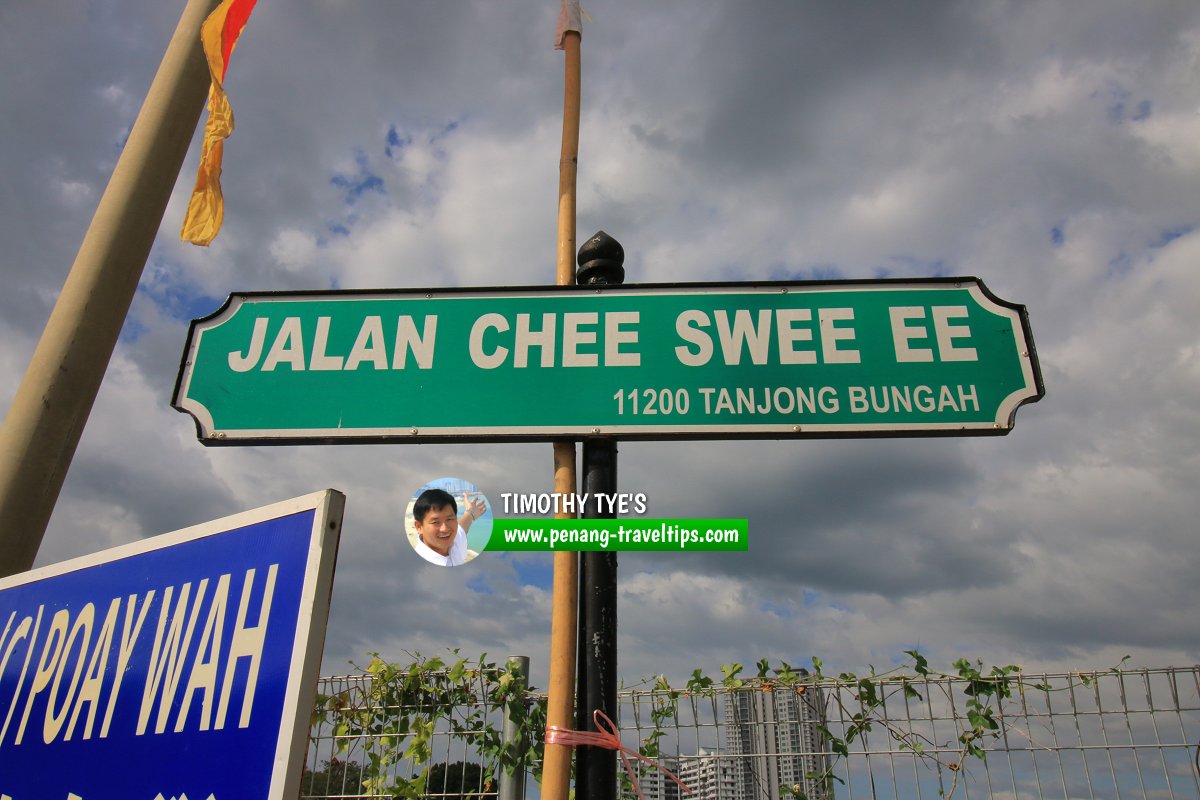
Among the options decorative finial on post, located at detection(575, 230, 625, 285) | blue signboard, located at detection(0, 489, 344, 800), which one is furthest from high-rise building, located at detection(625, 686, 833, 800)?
blue signboard, located at detection(0, 489, 344, 800)

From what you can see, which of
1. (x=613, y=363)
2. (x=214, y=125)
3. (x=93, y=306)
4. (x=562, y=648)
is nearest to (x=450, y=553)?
(x=562, y=648)

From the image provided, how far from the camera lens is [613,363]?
206 centimetres

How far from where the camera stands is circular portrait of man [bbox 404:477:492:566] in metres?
1.82

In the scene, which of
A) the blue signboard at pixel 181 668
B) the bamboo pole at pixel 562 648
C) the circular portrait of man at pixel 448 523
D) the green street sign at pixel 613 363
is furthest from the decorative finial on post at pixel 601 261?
the blue signboard at pixel 181 668

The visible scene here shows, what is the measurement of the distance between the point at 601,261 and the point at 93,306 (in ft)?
5.52

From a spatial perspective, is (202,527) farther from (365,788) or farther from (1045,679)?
(1045,679)

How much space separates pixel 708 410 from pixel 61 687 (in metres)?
1.46

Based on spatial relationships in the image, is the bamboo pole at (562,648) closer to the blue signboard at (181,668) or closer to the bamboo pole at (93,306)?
the blue signboard at (181,668)

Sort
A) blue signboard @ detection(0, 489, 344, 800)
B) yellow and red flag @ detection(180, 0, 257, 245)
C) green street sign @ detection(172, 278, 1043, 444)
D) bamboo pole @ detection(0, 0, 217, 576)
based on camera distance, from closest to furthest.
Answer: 1. blue signboard @ detection(0, 489, 344, 800)
2. green street sign @ detection(172, 278, 1043, 444)
3. bamboo pole @ detection(0, 0, 217, 576)
4. yellow and red flag @ detection(180, 0, 257, 245)

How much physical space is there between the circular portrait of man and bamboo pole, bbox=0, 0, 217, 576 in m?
1.24

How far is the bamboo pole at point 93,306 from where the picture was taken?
2180 mm

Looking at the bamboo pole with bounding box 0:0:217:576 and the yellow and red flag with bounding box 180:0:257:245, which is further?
the yellow and red flag with bounding box 180:0:257:245

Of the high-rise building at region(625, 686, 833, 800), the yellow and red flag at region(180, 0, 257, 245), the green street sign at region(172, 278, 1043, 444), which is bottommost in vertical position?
the high-rise building at region(625, 686, 833, 800)

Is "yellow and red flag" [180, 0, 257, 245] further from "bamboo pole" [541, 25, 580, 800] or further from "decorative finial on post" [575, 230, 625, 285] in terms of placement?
"bamboo pole" [541, 25, 580, 800]
